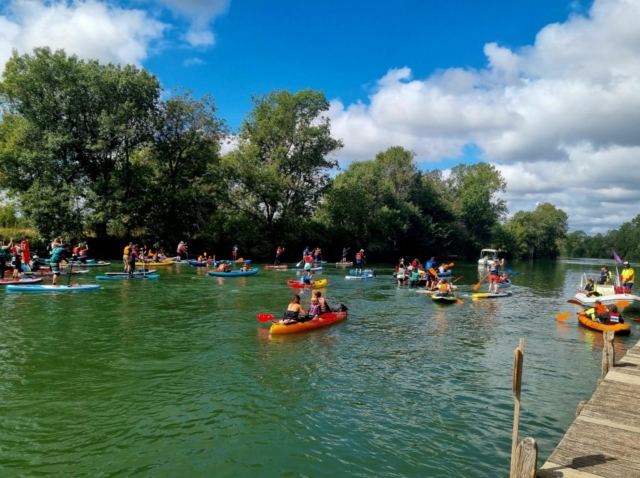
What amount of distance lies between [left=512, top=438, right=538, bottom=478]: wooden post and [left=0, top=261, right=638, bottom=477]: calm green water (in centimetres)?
208

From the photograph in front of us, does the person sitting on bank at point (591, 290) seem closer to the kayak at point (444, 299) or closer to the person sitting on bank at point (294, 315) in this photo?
the kayak at point (444, 299)

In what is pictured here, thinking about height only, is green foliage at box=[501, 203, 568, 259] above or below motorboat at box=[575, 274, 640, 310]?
above

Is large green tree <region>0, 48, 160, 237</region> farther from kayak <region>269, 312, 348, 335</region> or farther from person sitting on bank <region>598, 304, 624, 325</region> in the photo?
person sitting on bank <region>598, 304, 624, 325</region>

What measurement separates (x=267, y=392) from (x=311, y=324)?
5959mm

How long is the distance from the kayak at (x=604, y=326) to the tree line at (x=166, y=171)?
35.3 meters

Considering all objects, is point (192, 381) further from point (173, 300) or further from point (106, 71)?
point (106, 71)

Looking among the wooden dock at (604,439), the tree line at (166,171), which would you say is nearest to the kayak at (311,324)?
the wooden dock at (604,439)

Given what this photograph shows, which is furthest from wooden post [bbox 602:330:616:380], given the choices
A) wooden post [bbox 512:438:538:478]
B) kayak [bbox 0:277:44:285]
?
kayak [bbox 0:277:44:285]

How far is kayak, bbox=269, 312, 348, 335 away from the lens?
14.4 meters

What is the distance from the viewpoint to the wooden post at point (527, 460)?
4.79m

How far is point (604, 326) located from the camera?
54.1ft

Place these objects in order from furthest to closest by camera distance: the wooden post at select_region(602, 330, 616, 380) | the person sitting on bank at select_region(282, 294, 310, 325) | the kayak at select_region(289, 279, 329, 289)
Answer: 1. the kayak at select_region(289, 279, 329, 289)
2. the person sitting on bank at select_region(282, 294, 310, 325)
3. the wooden post at select_region(602, 330, 616, 380)

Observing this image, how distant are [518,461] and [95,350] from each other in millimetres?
10949

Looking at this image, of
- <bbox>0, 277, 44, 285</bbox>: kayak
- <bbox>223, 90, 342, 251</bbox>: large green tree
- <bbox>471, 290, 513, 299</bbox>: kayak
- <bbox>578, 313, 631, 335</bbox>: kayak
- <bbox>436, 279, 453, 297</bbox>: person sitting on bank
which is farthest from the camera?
<bbox>223, 90, 342, 251</bbox>: large green tree
